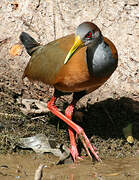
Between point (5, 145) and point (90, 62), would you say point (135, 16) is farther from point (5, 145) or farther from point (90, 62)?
point (5, 145)

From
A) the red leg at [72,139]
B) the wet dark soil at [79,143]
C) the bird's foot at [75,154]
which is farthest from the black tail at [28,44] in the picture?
the bird's foot at [75,154]

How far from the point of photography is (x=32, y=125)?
5.20m

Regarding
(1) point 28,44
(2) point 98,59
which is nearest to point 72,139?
(2) point 98,59

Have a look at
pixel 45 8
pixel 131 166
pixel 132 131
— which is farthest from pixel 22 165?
pixel 45 8

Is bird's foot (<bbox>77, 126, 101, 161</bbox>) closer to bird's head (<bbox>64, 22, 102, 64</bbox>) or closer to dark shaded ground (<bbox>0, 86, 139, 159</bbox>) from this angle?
dark shaded ground (<bbox>0, 86, 139, 159</bbox>)

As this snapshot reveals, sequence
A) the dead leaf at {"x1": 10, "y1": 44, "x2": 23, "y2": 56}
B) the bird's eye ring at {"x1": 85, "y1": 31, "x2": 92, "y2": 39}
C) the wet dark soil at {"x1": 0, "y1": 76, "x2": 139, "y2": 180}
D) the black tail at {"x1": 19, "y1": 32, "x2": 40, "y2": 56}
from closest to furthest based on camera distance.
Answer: the wet dark soil at {"x1": 0, "y1": 76, "x2": 139, "y2": 180} → the bird's eye ring at {"x1": 85, "y1": 31, "x2": 92, "y2": 39} → the black tail at {"x1": 19, "y1": 32, "x2": 40, "y2": 56} → the dead leaf at {"x1": 10, "y1": 44, "x2": 23, "y2": 56}

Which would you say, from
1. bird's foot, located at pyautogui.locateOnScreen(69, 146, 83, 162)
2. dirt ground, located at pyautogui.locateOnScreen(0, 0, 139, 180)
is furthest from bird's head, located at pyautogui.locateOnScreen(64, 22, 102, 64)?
dirt ground, located at pyautogui.locateOnScreen(0, 0, 139, 180)

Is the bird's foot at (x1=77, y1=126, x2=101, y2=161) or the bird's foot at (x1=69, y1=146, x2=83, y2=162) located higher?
the bird's foot at (x1=77, y1=126, x2=101, y2=161)

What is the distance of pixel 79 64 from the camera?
4.59 metres

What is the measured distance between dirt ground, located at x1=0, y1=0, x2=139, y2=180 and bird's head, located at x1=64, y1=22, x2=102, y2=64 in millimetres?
1301

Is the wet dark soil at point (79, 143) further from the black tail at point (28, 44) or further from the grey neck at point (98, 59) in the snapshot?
the grey neck at point (98, 59)

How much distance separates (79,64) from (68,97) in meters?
1.35

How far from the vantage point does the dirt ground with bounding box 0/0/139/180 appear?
182 inches

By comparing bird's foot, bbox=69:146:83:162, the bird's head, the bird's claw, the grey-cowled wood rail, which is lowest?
bird's foot, bbox=69:146:83:162
